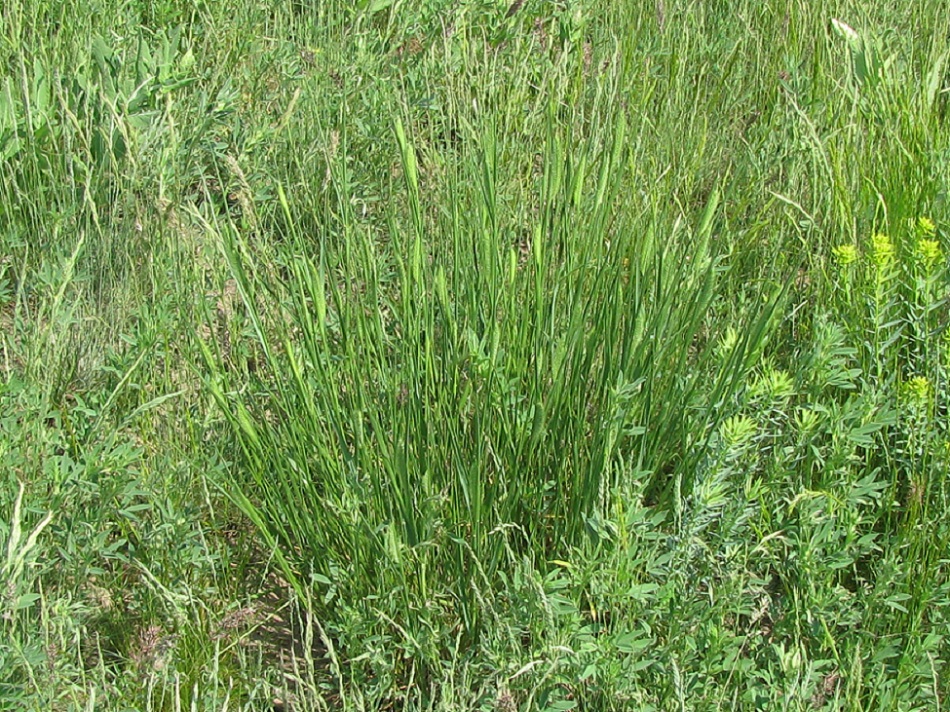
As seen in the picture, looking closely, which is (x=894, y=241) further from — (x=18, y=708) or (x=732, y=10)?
(x=18, y=708)

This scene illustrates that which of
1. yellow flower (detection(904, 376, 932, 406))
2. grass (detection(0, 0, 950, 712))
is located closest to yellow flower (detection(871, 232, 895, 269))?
grass (detection(0, 0, 950, 712))

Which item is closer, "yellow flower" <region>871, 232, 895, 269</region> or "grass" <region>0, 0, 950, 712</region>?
"grass" <region>0, 0, 950, 712</region>

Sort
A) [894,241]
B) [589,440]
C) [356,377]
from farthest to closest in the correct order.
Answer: [894,241]
[589,440]
[356,377]

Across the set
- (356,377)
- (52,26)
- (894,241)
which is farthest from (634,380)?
(52,26)

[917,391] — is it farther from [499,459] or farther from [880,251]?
[499,459]

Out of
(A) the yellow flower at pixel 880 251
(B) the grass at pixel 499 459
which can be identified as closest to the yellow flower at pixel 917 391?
(B) the grass at pixel 499 459

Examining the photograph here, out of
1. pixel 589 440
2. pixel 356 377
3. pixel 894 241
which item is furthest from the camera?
pixel 894 241

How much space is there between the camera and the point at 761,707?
164 centimetres

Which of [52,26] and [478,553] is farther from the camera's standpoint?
[52,26]

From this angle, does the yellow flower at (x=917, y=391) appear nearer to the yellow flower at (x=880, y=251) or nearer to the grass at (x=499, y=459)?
the grass at (x=499, y=459)

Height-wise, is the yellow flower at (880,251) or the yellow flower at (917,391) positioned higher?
the yellow flower at (880,251)

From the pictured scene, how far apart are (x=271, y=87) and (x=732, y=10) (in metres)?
1.24

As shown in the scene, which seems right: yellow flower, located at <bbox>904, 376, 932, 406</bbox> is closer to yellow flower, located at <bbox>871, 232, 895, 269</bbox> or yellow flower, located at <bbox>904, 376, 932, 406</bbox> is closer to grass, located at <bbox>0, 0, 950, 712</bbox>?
grass, located at <bbox>0, 0, 950, 712</bbox>

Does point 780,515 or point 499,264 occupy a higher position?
point 499,264
